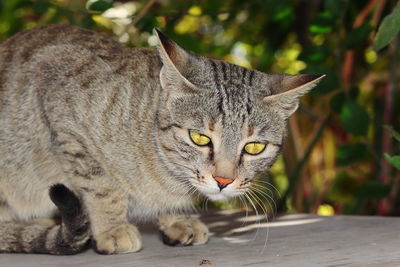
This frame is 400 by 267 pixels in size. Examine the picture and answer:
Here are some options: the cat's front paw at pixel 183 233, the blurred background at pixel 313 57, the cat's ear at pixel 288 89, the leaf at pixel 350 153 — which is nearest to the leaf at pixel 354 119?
the blurred background at pixel 313 57

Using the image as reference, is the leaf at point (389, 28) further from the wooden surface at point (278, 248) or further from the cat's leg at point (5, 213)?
the cat's leg at point (5, 213)

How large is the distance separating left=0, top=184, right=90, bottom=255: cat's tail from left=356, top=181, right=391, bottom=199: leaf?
4.51 ft

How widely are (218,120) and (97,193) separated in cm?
54

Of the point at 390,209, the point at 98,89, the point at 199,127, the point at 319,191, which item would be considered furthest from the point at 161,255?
the point at 319,191

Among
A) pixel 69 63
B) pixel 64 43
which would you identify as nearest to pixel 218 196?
pixel 69 63

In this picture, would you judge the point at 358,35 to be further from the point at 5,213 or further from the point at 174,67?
the point at 5,213

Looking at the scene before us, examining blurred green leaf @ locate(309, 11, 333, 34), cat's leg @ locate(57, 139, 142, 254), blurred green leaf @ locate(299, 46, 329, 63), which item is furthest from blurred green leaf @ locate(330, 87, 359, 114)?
cat's leg @ locate(57, 139, 142, 254)

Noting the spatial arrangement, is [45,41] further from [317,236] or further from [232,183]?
[317,236]

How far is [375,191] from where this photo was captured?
3369mm

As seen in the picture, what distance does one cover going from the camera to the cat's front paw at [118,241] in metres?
2.63

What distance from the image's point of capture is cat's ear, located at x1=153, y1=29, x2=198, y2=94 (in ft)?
8.32

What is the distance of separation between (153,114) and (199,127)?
0.26 metres

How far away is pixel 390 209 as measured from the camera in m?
4.32

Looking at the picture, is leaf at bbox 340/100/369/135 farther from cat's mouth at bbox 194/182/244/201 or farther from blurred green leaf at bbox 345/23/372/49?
cat's mouth at bbox 194/182/244/201
